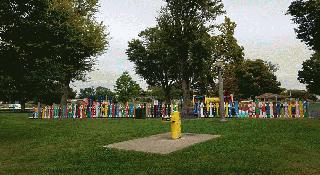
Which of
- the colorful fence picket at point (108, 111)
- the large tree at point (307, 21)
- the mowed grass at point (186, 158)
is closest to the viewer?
the mowed grass at point (186, 158)

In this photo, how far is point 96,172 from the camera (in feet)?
23.5

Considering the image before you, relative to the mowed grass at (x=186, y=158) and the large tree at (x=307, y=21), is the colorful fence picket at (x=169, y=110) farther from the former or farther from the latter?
the large tree at (x=307, y=21)

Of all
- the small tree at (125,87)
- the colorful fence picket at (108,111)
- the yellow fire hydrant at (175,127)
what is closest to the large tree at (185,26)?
the colorful fence picket at (108,111)

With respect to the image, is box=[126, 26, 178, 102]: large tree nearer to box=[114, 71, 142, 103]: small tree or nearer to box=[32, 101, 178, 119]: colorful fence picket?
box=[114, 71, 142, 103]: small tree

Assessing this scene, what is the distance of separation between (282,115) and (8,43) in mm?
18983

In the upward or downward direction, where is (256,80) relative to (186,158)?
upward

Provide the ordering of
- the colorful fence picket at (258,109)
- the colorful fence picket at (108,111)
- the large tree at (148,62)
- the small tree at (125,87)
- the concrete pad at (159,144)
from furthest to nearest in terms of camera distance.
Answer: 1. the small tree at (125,87)
2. the large tree at (148,62)
3. the colorful fence picket at (108,111)
4. the colorful fence picket at (258,109)
5. the concrete pad at (159,144)

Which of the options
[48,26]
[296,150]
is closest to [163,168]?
[296,150]

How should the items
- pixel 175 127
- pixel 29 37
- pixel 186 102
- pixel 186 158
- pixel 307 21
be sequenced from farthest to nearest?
pixel 307 21 → pixel 186 102 → pixel 29 37 → pixel 175 127 → pixel 186 158

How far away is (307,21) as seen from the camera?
35.7 meters

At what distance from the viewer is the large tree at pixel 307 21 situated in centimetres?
3375

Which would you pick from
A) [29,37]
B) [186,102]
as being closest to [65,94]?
[186,102]

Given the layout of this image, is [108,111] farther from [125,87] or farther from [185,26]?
[125,87]

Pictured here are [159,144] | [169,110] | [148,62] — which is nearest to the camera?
[159,144]
